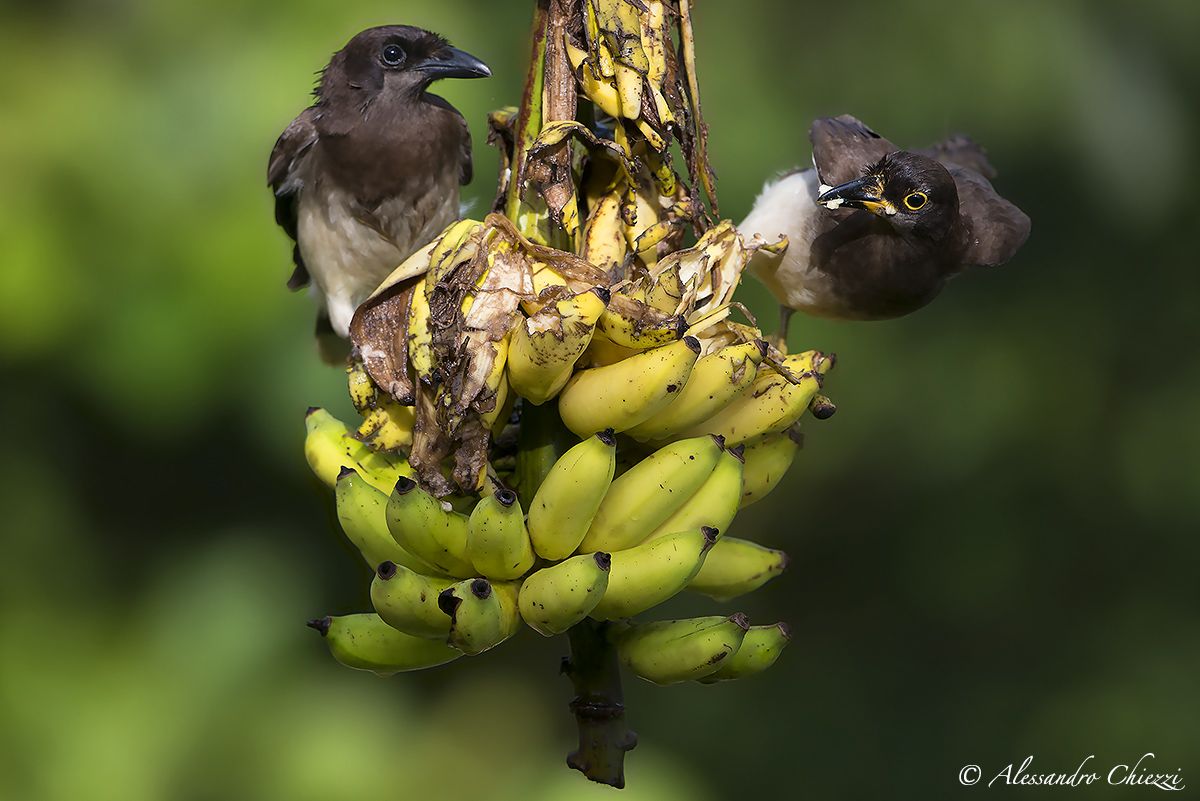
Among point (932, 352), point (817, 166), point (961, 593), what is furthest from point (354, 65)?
point (961, 593)

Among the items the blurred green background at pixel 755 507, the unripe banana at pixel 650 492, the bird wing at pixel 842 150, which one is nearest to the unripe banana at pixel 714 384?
the unripe banana at pixel 650 492

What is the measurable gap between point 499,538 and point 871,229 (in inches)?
67.7

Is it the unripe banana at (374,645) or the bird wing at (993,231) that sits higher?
the bird wing at (993,231)

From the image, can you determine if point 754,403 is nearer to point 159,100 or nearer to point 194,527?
point 159,100

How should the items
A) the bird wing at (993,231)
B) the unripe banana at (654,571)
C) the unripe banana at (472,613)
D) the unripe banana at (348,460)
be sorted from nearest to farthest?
the unripe banana at (472,613) < the unripe banana at (654,571) < the unripe banana at (348,460) < the bird wing at (993,231)

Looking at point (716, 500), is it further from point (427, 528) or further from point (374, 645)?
point (374, 645)

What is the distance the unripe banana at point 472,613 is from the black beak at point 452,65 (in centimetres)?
143

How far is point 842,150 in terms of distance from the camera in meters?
2.97

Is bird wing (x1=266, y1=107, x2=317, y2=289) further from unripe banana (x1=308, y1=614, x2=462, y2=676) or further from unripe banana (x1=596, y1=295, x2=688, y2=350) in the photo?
unripe banana (x1=596, y1=295, x2=688, y2=350)

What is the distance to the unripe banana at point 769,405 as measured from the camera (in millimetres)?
1861

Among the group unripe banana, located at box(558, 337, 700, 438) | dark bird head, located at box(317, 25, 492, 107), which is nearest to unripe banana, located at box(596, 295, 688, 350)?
unripe banana, located at box(558, 337, 700, 438)

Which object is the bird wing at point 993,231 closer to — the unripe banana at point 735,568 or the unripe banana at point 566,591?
the unripe banana at point 735,568

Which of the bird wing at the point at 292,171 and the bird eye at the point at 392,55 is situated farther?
the bird wing at the point at 292,171

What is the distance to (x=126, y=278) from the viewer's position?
107 inches
